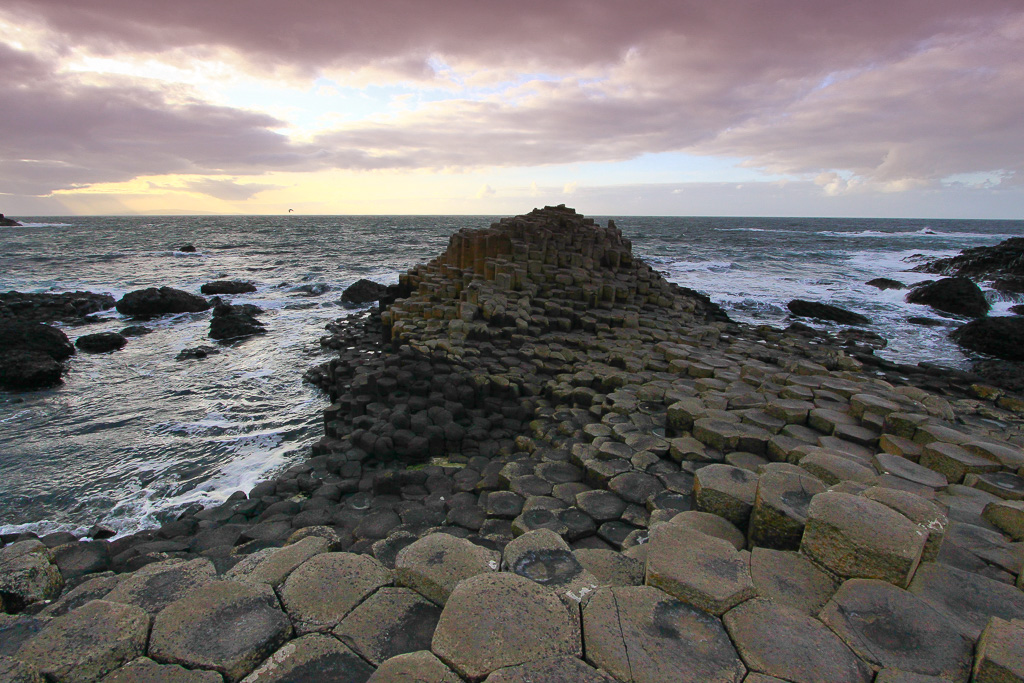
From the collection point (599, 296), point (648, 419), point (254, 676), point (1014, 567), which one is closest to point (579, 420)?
point (648, 419)

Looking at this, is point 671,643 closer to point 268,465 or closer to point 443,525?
point 443,525

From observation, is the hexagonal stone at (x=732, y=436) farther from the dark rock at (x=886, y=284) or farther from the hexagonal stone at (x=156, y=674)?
the dark rock at (x=886, y=284)

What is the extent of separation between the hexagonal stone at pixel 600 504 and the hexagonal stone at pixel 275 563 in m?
1.89

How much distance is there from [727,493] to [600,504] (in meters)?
1.05

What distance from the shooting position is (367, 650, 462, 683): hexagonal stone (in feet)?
5.61

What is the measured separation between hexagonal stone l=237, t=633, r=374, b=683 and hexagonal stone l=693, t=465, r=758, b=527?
2.17 metres

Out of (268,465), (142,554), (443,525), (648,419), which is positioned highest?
(648,419)

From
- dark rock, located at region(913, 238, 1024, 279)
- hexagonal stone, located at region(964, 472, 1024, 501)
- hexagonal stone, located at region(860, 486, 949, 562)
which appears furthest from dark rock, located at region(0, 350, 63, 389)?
dark rock, located at region(913, 238, 1024, 279)

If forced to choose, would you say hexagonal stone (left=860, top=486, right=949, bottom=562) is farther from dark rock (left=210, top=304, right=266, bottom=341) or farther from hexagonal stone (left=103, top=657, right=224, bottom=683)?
dark rock (left=210, top=304, right=266, bottom=341)

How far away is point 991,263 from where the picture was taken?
2156cm

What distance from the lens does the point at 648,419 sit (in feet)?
16.7

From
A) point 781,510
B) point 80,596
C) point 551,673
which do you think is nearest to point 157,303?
point 80,596

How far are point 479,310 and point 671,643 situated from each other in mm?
7582

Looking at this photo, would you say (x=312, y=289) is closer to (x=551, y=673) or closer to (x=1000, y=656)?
(x=551, y=673)
